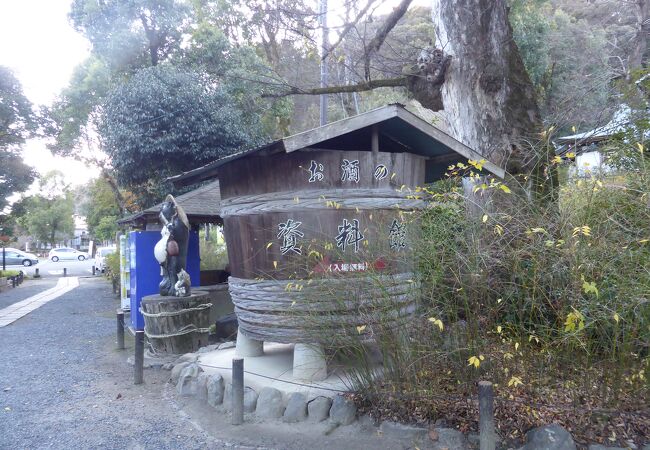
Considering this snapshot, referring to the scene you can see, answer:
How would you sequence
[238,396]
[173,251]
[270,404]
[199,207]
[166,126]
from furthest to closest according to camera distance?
1. [166,126]
2. [199,207]
3. [173,251]
4. [270,404]
5. [238,396]

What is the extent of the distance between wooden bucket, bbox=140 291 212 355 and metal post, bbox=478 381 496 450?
5.18 m

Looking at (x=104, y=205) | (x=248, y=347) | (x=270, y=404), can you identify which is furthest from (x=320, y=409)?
(x=104, y=205)

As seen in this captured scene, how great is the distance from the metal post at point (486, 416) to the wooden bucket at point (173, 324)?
5180mm

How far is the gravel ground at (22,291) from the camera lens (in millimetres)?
16172

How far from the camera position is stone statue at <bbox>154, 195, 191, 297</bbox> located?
7.88m

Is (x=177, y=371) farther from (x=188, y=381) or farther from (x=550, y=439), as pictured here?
(x=550, y=439)

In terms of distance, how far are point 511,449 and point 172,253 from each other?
5.81 metres

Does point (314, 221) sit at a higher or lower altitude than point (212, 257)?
higher

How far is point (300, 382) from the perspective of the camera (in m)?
5.25

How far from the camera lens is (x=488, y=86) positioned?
7000 mm

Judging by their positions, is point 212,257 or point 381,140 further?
point 212,257

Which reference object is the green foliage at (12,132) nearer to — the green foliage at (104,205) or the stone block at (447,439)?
the green foliage at (104,205)

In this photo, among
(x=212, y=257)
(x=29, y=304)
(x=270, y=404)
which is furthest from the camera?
(x=29, y=304)

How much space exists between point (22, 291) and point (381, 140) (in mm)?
18319
